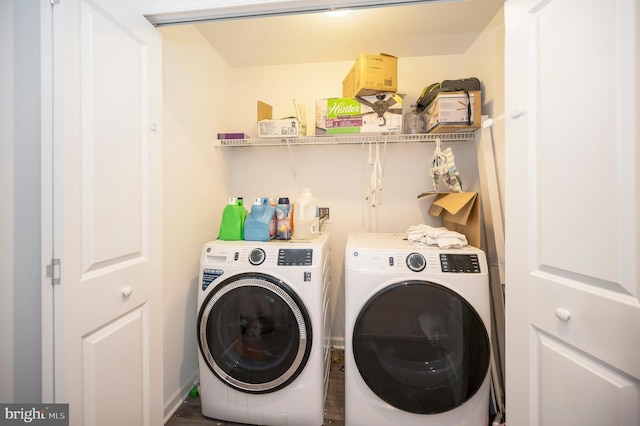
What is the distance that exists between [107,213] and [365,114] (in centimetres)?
158

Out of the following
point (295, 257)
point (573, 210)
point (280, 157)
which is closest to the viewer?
point (573, 210)

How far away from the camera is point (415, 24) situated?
1.68 metres

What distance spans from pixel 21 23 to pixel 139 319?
1120 mm

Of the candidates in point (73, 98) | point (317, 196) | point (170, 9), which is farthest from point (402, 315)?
point (170, 9)

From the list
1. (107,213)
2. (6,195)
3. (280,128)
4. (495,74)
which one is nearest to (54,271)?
(107,213)

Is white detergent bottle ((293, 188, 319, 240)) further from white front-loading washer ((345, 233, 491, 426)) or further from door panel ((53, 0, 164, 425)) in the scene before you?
door panel ((53, 0, 164, 425))

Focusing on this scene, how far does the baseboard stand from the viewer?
1.46 m

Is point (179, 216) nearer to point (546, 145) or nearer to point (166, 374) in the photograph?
point (166, 374)

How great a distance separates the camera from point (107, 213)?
875 mm

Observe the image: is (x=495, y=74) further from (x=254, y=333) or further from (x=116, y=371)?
(x=116, y=371)

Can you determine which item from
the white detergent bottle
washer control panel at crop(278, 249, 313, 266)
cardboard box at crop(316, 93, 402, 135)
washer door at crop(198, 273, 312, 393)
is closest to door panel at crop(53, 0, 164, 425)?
washer door at crop(198, 273, 312, 393)

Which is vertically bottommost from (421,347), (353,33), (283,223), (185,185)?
(421,347)

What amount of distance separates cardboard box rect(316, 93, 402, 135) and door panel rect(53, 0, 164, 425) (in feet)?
3.56

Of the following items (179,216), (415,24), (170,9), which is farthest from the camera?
(415,24)
